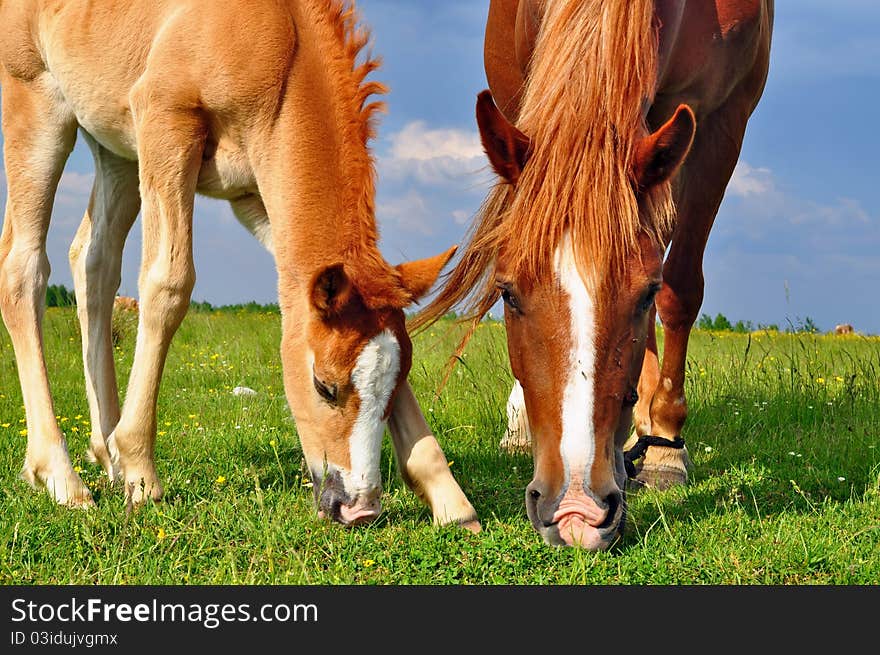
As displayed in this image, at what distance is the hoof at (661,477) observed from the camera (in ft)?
16.6

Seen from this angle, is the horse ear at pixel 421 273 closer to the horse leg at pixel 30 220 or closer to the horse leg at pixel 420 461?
the horse leg at pixel 420 461

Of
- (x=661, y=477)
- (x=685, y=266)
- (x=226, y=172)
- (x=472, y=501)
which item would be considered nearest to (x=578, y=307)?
(x=472, y=501)

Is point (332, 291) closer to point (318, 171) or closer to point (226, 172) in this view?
point (318, 171)

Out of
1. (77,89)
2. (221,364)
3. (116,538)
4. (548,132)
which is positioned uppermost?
(77,89)

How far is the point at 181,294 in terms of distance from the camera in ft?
14.4

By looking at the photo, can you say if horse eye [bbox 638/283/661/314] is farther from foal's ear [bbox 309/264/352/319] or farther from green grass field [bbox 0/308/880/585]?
foal's ear [bbox 309/264/352/319]

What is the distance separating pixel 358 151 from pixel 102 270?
2333 mm

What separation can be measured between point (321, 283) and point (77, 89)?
7.63ft

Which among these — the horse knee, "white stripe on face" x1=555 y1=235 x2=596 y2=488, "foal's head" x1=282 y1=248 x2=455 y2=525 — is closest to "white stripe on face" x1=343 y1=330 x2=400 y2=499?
"foal's head" x1=282 y1=248 x2=455 y2=525

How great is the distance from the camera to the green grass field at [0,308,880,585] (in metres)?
3.50

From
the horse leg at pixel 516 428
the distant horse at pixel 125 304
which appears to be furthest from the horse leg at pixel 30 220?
the distant horse at pixel 125 304

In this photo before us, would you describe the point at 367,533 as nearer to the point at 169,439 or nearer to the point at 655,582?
the point at 655,582

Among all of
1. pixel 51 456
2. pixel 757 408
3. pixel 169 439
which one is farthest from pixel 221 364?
pixel 757 408

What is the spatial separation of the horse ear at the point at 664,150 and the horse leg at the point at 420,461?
4.91 feet
